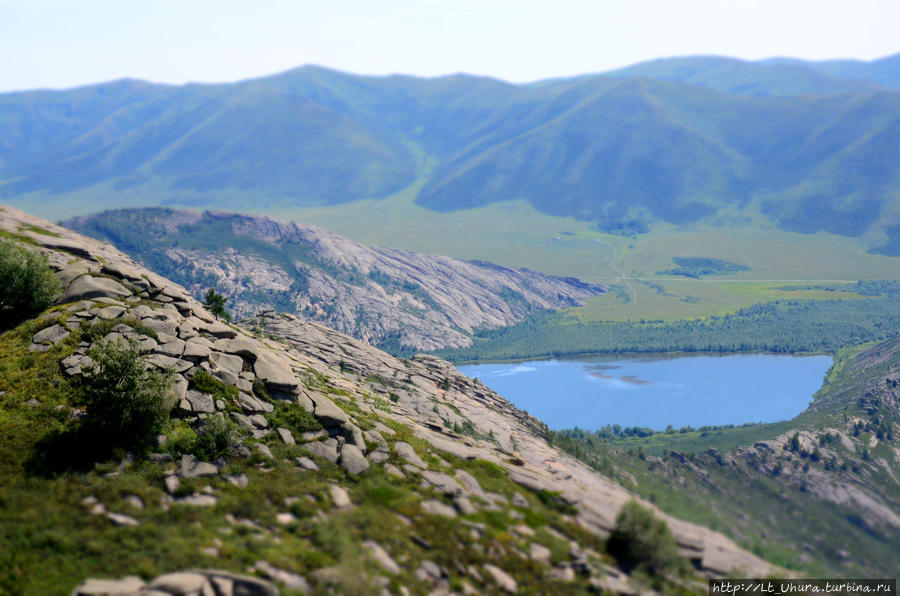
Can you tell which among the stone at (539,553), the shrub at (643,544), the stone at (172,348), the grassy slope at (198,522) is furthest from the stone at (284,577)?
the stone at (172,348)

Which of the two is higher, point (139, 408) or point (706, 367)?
point (139, 408)

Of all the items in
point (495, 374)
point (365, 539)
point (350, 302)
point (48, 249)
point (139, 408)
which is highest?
point (48, 249)

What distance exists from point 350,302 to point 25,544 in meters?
164

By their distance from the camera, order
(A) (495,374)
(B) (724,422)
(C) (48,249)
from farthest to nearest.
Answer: (A) (495,374) → (B) (724,422) → (C) (48,249)

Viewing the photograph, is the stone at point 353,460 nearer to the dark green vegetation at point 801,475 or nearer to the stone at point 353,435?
the stone at point 353,435

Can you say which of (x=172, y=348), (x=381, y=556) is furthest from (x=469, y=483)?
(x=172, y=348)

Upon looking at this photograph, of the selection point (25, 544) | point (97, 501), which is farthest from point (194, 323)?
point (25, 544)

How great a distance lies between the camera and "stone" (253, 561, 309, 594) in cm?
2348

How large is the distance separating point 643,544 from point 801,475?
4857 cm

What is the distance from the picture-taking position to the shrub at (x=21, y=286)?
39.8 metres

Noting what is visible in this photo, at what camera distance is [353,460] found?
113 ft

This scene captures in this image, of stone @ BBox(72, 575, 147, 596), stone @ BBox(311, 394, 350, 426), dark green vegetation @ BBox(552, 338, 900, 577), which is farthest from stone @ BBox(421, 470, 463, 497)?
stone @ BBox(72, 575, 147, 596)

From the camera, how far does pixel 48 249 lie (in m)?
51.6

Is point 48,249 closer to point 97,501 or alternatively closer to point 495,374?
point 97,501
